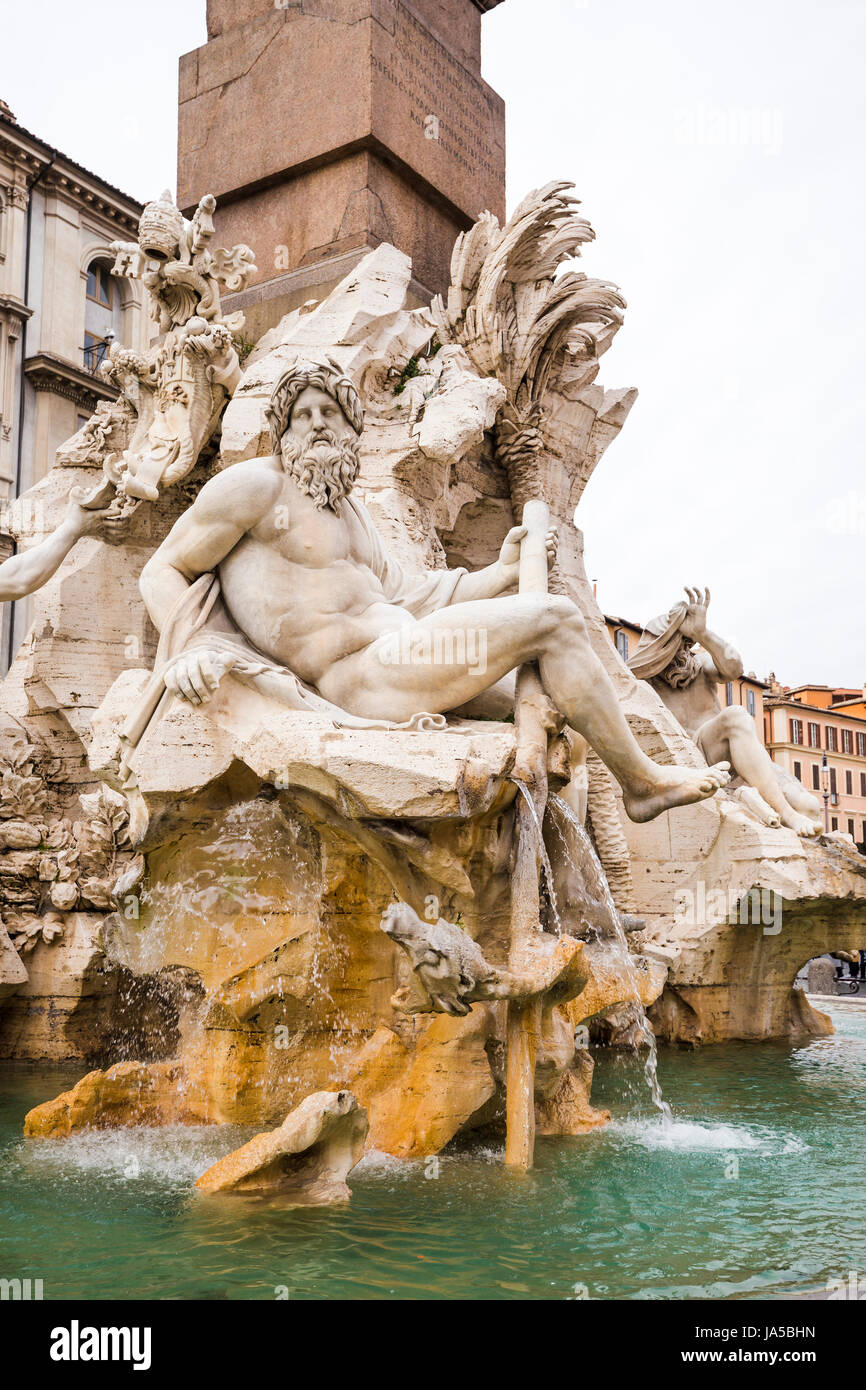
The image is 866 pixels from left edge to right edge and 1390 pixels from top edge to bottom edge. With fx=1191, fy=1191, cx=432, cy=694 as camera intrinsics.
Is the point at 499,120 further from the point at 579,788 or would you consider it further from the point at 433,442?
the point at 579,788

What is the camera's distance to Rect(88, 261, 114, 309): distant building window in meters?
23.1

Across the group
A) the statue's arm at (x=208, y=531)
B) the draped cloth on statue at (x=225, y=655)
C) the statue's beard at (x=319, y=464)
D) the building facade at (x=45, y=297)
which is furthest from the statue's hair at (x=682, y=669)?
the building facade at (x=45, y=297)

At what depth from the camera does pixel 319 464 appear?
Result: 4.86m

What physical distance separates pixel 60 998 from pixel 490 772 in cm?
403

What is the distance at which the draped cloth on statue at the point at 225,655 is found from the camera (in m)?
4.62

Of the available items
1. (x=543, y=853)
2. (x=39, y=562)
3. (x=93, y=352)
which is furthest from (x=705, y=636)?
(x=93, y=352)

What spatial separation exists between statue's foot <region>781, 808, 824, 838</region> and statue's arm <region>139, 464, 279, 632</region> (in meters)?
4.78

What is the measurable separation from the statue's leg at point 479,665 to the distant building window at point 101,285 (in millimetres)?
20757

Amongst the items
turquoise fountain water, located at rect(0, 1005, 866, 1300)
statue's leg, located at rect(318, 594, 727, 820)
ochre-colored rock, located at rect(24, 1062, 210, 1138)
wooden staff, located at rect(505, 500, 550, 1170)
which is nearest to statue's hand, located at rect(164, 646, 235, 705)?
statue's leg, located at rect(318, 594, 727, 820)

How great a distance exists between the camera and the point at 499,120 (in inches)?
380

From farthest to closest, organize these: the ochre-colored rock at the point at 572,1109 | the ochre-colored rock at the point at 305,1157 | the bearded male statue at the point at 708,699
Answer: the bearded male statue at the point at 708,699
the ochre-colored rock at the point at 572,1109
the ochre-colored rock at the point at 305,1157

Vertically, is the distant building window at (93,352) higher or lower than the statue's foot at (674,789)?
higher

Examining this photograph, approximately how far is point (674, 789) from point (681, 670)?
14.8 ft

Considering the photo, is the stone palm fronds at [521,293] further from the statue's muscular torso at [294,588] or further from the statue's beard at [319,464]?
the statue's muscular torso at [294,588]
